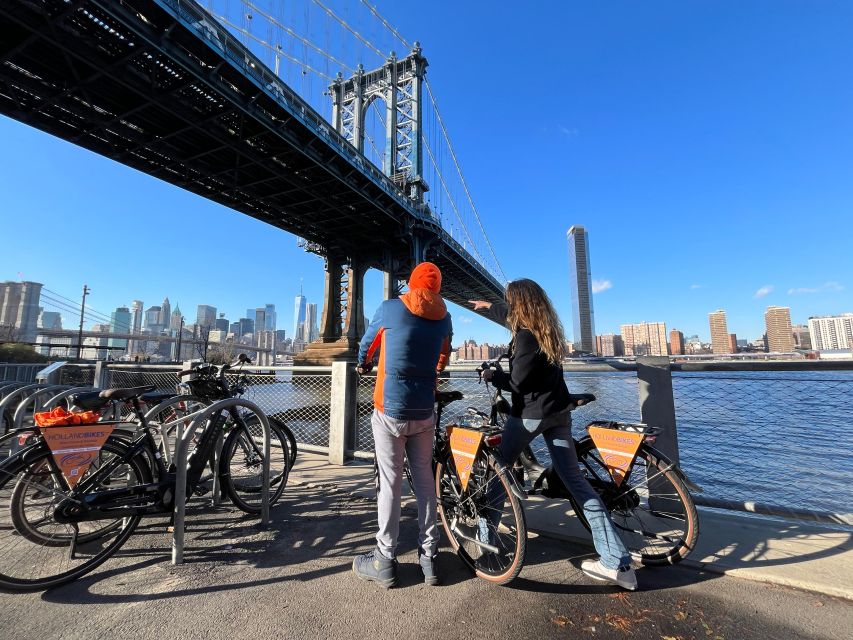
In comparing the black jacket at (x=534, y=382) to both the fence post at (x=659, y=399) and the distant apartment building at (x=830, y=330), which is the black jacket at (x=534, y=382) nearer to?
the fence post at (x=659, y=399)

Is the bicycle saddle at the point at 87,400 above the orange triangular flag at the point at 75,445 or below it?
above

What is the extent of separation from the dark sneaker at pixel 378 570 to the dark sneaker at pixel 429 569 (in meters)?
0.15

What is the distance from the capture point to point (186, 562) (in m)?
2.18

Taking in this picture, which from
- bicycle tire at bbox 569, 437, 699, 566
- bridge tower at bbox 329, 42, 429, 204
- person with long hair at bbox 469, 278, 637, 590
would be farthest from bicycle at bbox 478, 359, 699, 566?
bridge tower at bbox 329, 42, 429, 204

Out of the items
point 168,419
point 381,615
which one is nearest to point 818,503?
point 381,615

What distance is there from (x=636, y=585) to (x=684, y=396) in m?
18.3

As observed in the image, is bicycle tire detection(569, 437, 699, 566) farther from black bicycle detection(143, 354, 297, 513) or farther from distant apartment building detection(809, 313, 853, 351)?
distant apartment building detection(809, 313, 853, 351)

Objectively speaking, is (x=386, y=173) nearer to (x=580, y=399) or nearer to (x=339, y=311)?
(x=339, y=311)

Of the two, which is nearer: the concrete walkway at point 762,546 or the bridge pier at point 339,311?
the concrete walkway at point 762,546

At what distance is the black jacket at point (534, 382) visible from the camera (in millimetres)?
2135

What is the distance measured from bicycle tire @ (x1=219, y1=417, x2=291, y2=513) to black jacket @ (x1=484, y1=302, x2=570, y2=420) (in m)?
1.94

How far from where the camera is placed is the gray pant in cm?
200

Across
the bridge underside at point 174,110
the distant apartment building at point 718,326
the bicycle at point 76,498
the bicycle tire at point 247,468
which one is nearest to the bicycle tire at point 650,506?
the bicycle tire at point 247,468

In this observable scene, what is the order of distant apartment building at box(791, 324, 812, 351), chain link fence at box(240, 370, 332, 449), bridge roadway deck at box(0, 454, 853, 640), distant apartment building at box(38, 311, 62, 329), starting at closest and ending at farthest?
1. bridge roadway deck at box(0, 454, 853, 640)
2. chain link fence at box(240, 370, 332, 449)
3. distant apartment building at box(791, 324, 812, 351)
4. distant apartment building at box(38, 311, 62, 329)
